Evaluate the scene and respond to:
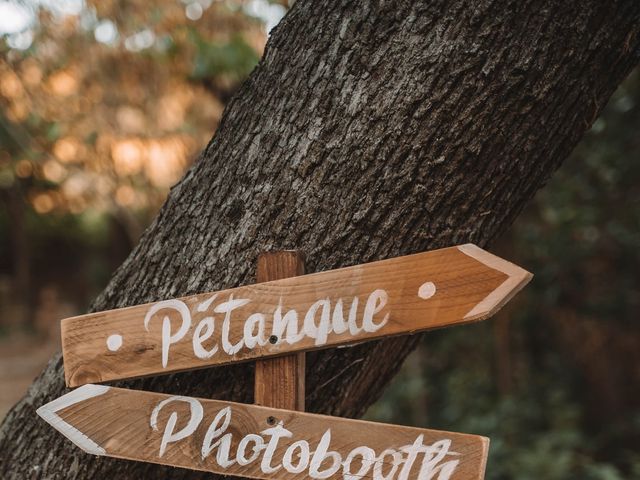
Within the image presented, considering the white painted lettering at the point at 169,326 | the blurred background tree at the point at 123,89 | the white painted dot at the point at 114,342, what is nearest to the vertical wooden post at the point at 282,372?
the white painted lettering at the point at 169,326

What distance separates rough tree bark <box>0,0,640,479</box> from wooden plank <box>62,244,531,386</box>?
0.28 feet

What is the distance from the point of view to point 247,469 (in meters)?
1.19

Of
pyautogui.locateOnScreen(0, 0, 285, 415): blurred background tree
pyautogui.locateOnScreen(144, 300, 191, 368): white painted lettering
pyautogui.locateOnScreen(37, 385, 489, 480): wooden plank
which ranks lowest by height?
pyautogui.locateOnScreen(37, 385, 489, 480): wooden plank

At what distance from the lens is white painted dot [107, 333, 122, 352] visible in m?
1.27

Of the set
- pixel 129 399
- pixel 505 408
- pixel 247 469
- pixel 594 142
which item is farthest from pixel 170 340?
pixel 505 408

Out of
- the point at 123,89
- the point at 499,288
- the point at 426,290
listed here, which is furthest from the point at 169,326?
the point at 123,89

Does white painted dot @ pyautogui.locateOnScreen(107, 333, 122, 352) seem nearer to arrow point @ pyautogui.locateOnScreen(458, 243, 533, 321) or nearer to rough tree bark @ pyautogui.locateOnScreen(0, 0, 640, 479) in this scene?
rough tree bark @ pyautogui.locateOnScreen(0, 0, 640, 479)

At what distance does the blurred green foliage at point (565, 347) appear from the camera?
3868mm

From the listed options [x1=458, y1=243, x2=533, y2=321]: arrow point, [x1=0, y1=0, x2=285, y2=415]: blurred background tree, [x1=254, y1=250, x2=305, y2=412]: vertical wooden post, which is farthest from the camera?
[x1=0, y1=0, x2=285, y2=415]: blurred background tree

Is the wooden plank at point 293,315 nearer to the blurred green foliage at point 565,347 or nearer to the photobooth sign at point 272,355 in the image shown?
the photobooth sign at point 272,355

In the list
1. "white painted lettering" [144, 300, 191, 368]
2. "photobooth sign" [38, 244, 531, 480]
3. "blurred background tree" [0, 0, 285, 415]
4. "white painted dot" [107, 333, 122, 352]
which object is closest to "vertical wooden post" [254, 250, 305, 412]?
"photobooth sign" [38, 244, 531, 480]

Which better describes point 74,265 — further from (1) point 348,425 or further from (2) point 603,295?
(1) point 348,425

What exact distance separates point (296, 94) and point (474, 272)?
545mm

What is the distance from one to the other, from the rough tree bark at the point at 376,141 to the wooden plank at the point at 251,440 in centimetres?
10
